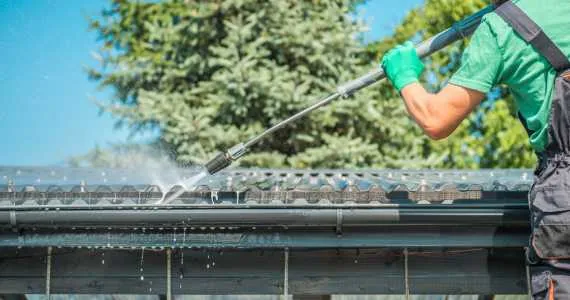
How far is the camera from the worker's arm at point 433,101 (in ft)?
6.82

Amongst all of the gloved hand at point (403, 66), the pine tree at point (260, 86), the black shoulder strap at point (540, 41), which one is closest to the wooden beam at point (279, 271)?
the gloved hand at point (403, 66)

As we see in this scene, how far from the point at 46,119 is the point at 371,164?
3887mm

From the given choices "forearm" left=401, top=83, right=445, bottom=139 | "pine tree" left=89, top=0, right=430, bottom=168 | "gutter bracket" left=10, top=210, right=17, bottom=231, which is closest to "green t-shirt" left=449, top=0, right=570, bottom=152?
"forearm" left=401, top=83, right=445, bottom=139

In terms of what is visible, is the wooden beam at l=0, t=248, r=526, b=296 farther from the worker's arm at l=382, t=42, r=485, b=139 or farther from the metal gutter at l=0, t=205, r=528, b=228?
the worker's arm at l=382, t=42, r=485, b=139

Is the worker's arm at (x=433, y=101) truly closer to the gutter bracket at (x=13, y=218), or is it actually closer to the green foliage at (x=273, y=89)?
the gutter bracket at (x=13, y=218)

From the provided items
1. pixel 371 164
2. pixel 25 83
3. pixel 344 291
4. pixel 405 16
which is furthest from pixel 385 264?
pixel 405 16

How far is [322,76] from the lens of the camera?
819 cm

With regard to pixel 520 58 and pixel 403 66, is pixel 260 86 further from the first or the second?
pixel 520 58

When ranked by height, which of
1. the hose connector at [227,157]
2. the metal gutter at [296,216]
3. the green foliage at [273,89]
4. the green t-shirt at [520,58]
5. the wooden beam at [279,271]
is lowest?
the wooden beam at [279,271]

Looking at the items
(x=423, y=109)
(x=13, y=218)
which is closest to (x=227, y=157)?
(x=13, y=218)

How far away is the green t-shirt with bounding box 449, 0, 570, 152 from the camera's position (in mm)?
2018

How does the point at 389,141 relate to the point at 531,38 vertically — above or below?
above

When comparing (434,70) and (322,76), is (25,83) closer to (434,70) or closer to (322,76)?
(322,76)

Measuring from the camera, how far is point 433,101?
6.93ft
